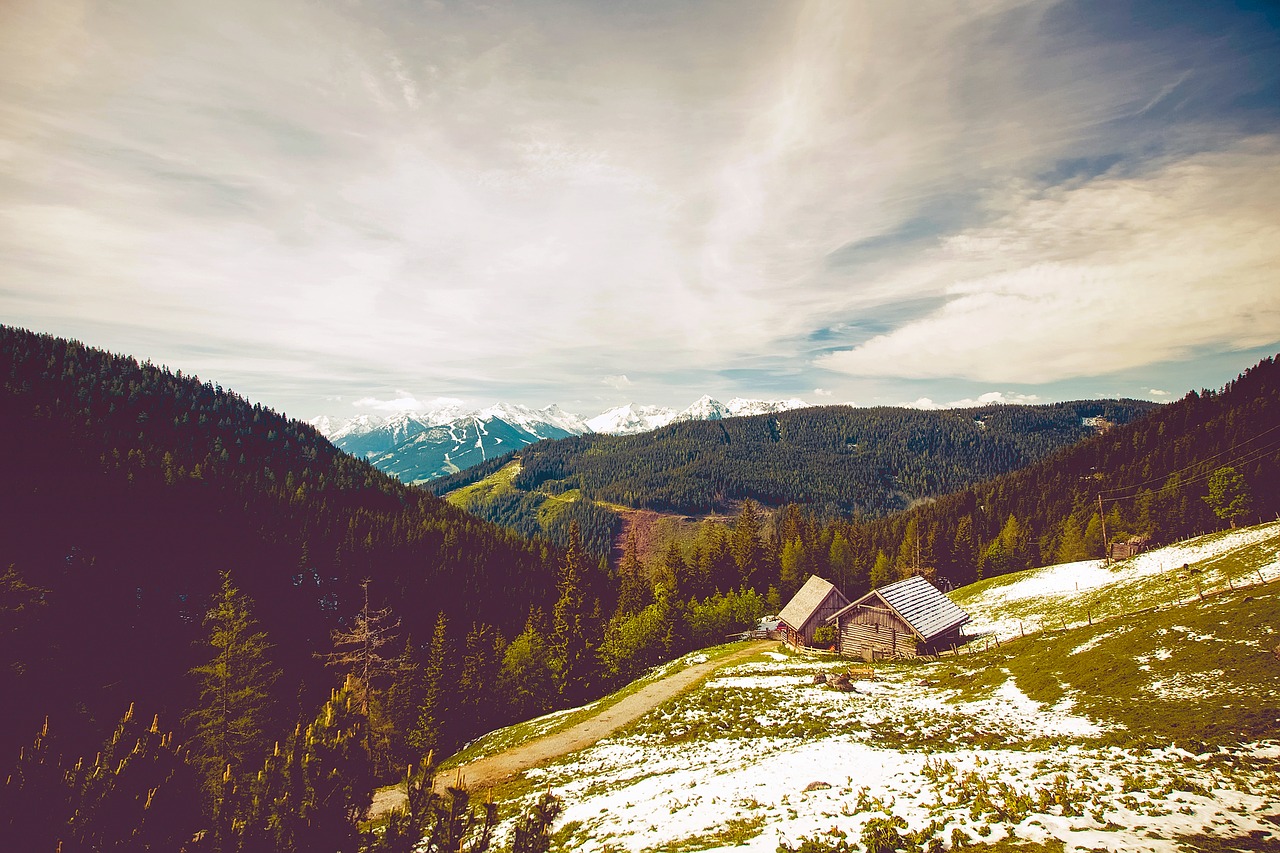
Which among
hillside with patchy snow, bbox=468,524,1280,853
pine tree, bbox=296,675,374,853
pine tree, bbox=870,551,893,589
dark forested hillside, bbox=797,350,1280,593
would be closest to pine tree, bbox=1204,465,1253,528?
dark forested hillside, bbox=797,350,1280,593

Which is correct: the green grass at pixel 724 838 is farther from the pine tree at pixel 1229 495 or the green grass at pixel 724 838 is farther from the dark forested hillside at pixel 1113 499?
the pine tree at pixel 1229 495

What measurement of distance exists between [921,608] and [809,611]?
51.0 ft

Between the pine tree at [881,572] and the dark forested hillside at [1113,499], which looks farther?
the pine tree at [881,572]

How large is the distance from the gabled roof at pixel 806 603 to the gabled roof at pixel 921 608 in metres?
9.18

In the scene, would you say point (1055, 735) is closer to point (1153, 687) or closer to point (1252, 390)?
point (1153, 687)

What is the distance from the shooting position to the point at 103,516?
9438 centimetres

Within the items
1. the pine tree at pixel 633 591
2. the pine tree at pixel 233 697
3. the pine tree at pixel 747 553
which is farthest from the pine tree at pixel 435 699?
the pine tree at pixel 747 553

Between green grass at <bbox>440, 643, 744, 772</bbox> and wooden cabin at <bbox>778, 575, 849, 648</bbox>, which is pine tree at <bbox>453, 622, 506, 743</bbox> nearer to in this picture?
green grass at <bbox>440, 643, 744, 772</bbox>

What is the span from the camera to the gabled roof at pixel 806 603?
6097 centimetres

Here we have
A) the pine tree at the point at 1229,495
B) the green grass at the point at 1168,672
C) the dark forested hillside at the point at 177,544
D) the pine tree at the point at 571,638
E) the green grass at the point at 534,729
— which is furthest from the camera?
the dark forested hillside at the point at 177,544

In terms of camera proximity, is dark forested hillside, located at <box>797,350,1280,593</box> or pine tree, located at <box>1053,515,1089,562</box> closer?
dark forested hillside, located at <box>797,350,1280,593</box>

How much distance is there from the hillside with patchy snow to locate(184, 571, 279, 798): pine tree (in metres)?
17.4

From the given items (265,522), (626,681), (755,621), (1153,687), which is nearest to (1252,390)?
(755,621)

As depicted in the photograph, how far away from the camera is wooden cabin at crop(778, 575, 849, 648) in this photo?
2386 inches
